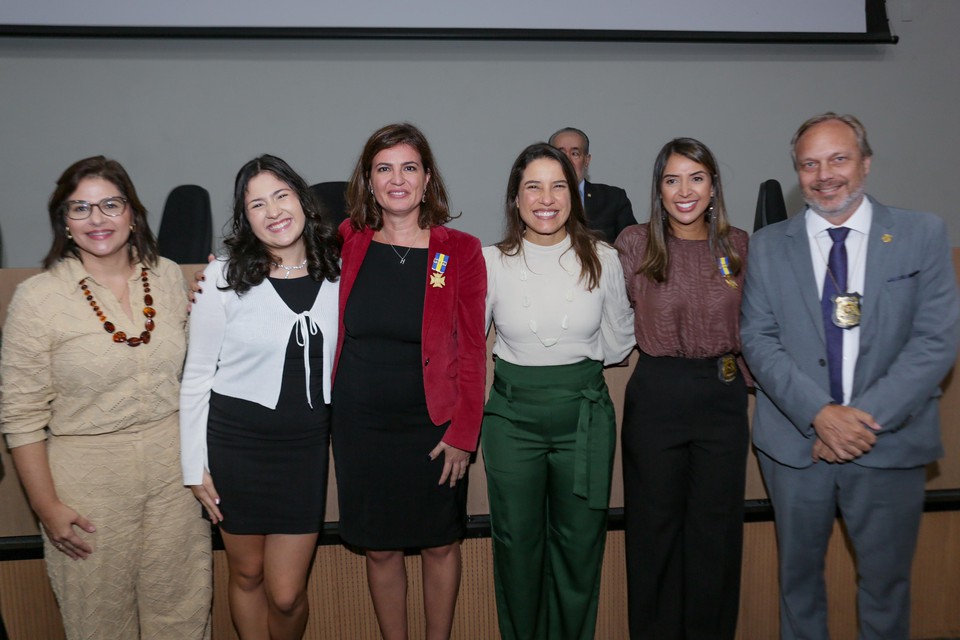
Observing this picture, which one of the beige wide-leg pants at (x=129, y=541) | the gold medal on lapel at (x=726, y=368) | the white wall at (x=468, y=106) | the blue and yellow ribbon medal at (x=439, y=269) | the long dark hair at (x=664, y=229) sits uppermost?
the white wall at (x=468, y=106)

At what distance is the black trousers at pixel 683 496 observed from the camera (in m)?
2.07

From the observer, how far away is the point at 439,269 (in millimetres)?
2039

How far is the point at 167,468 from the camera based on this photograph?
75.4 inches

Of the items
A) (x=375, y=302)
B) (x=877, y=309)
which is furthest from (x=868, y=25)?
(x=375, y=302)

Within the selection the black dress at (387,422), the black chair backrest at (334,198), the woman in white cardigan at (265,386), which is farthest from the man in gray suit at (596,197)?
the woman in white cardigan at (265,386)

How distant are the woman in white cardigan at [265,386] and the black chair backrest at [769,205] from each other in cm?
198

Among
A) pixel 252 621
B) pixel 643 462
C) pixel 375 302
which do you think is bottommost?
pixel 252 621

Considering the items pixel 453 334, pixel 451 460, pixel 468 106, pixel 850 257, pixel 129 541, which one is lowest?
pixel 129 541

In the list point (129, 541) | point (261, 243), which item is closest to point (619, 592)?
point (129, 541)

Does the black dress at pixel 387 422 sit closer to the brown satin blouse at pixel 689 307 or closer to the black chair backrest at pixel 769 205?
the brown satin blouse at pixel 689 307

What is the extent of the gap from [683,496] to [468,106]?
2.92 metres

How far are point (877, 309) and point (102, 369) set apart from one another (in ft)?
6.97

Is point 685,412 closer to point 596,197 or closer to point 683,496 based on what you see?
point 683,496

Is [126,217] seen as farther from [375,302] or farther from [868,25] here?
[868,25]
